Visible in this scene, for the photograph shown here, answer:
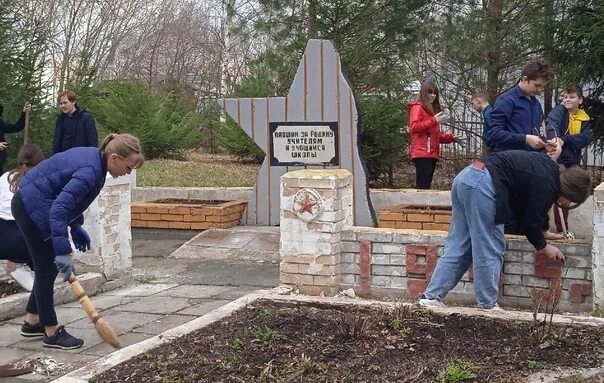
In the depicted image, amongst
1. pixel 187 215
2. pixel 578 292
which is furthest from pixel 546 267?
pixel 187 215

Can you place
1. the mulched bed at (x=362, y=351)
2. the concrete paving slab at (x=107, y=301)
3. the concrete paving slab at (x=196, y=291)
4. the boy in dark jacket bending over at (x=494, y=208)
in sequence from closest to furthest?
the mulched bed at (x=362, y=351) < the boy in dark jacket bending over at (x=494, y=208) < the concrete paving slab at (x=107, y=301) < the concrete paving slab at (x=196, y=291)

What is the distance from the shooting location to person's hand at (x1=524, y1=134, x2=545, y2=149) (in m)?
5.98

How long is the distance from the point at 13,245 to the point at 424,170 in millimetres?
5084

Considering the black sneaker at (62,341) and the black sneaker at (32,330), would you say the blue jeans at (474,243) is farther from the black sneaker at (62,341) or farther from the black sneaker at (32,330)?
the black sneaker at (32,330)

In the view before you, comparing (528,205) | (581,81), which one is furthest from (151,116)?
(528,205)

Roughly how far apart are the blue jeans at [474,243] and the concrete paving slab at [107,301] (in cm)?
257

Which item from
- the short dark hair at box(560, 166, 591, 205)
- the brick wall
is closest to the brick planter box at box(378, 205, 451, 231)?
the brick wall

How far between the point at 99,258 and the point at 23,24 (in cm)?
600

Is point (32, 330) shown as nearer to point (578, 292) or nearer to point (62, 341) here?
point (62, 341)

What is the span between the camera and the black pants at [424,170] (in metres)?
9.38

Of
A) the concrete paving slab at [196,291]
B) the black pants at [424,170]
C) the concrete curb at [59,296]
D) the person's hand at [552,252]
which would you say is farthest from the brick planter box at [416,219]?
the concrete curb at [59,296]

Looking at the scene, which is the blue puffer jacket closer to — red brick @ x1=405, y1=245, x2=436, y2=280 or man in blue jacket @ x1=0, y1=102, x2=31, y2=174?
red brick @ x1=405, y1=245, x2=436, y2=280

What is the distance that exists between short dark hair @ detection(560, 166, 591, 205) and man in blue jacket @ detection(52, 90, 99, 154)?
5969 mm

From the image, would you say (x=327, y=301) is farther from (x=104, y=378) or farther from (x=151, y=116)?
(x=151, y=116)
